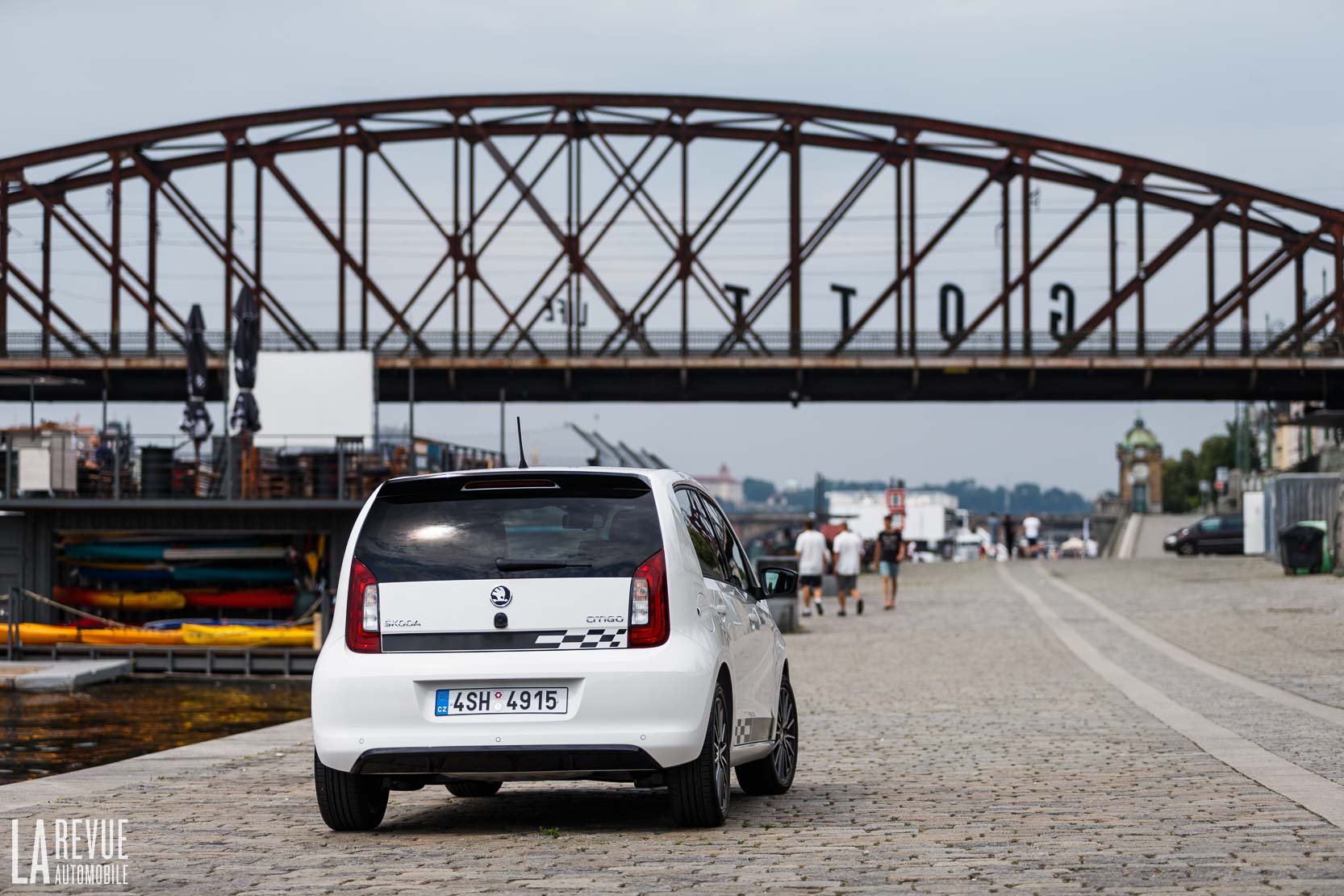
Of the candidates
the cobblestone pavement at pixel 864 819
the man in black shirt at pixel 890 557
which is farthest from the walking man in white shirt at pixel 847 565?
the cobblestone pavement at pixel 864 819

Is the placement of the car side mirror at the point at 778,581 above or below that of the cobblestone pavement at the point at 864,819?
above

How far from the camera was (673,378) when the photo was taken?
67.0 metres

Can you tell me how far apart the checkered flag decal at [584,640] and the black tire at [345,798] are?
42.3 inches

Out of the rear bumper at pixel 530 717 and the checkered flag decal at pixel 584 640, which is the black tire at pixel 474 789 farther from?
the checkered flag decal at pixel 584 640

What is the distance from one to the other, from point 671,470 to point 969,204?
58085 mm

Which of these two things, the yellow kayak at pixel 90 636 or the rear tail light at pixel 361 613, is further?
the yellow kayak at pixel 90 636

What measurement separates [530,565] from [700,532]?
1100mm

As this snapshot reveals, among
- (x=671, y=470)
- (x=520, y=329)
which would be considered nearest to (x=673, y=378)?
(x=520, y=329)

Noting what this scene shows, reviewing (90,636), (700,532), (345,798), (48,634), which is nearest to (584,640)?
(700,532)

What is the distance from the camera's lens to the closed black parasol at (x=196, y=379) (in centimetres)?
3919

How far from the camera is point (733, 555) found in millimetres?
9891

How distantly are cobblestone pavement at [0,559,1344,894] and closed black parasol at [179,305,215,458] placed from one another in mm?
24235

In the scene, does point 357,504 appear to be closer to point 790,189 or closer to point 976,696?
point 976,696

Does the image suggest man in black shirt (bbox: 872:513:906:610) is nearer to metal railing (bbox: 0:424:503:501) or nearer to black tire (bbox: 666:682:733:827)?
metal railing (bbox: 0:424:503:501)
